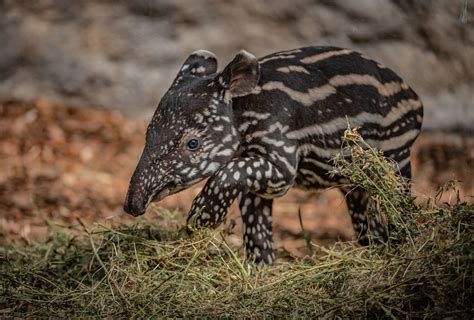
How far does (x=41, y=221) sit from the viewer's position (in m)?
8.65

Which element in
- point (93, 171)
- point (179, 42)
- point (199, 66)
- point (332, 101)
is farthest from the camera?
point (179, 42)

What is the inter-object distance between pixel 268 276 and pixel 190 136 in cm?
111

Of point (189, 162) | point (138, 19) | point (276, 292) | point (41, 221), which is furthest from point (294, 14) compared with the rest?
point (276, 292)

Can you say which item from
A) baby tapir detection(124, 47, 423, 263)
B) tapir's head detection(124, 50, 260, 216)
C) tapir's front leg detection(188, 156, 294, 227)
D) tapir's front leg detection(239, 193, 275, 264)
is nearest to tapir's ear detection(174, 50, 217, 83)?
baby tapir detection(124, 47, 423, 263)

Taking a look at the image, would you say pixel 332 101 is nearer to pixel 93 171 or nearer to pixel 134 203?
pixel 134 203

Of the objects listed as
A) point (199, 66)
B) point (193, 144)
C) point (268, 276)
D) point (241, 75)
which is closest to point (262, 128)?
point (241, 75)

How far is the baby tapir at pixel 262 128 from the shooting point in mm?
5793

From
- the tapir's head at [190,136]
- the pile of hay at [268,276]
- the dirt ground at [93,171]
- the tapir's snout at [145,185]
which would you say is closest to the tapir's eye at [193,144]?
the tapir's head at [190,136]

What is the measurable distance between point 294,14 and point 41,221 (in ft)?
11.6

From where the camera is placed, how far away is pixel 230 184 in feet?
18.9

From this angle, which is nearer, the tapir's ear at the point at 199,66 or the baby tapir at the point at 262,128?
the baby tapir at the point at 262,128

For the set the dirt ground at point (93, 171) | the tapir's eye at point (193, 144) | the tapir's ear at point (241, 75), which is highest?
the tapir's ear at point (241, 75)

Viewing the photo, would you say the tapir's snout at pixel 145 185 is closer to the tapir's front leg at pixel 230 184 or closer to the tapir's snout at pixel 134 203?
the tapir's snout at pixel 134 203

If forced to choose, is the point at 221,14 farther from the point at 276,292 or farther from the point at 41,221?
the point at 276,292
